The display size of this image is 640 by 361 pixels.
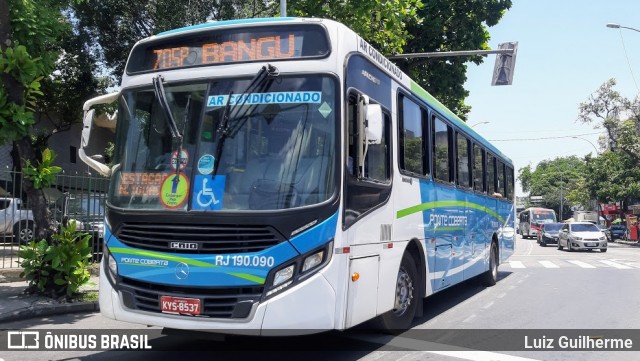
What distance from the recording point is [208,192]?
5.29 metres

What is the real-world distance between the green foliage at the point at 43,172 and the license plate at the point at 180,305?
493 cm

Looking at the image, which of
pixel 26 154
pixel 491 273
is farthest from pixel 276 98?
pixel 491 273

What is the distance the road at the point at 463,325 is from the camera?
20.9ft

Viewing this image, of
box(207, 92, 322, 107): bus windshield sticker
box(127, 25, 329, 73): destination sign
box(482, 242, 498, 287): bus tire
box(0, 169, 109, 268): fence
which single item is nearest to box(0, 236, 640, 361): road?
box(482, 242, 498, 287): bus tire

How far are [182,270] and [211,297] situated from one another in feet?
1.19

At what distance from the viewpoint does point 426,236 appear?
7988mm

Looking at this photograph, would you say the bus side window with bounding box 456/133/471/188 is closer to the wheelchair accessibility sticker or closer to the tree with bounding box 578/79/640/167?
the wheelchair accessibility sticker

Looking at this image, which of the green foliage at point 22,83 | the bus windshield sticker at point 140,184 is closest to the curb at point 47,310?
the green foliage at point 22,83

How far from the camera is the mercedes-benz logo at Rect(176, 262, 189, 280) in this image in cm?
520

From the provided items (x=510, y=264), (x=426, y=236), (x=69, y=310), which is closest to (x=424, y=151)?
(x=426, y=236)

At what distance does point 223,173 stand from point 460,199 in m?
5.80

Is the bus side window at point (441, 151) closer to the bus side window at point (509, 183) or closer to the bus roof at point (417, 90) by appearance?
the bus roof at point (417, 90)

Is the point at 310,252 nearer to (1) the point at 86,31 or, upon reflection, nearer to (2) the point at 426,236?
(2) the point at 426,236

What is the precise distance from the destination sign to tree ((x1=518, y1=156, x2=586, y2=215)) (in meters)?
94.7
